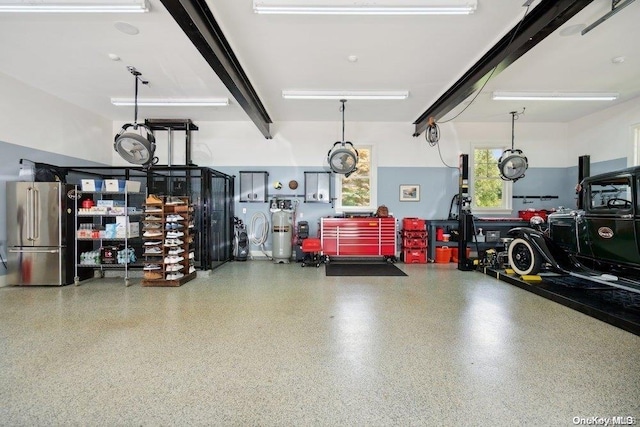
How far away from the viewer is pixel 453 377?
210cm

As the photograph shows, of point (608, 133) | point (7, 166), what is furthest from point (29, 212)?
point (608, 133)

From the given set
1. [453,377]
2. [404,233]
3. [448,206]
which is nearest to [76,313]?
[453,377]

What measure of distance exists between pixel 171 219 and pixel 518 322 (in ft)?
16.8

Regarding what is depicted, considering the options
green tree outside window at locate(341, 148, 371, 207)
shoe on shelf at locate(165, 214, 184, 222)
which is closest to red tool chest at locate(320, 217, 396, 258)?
green tree outside window at locate(341, 148, 371, 207)

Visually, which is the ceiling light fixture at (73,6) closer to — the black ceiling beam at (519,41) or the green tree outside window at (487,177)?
the black ceiling beam at (519,41)

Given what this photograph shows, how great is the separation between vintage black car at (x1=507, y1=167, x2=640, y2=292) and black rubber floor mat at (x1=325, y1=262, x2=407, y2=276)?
216cm

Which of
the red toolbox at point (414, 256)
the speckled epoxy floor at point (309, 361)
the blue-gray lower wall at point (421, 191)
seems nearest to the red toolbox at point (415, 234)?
the red toolbox at point (414, 256)

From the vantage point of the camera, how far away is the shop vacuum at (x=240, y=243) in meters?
6.83

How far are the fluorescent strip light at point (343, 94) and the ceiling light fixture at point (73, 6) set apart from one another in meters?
2.59

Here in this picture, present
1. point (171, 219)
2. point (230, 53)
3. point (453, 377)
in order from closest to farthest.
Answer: point (453, 377) < point (230, 53) < point (171, 219)

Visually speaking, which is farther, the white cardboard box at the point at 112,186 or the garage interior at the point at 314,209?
the white cardboard box at the point at 112,186

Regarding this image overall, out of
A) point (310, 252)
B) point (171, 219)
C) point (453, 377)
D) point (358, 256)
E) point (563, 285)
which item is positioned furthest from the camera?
point (358, 256)

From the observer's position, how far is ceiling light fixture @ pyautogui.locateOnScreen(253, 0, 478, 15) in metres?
2.87

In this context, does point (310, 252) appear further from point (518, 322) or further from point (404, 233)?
point (518, 322)
